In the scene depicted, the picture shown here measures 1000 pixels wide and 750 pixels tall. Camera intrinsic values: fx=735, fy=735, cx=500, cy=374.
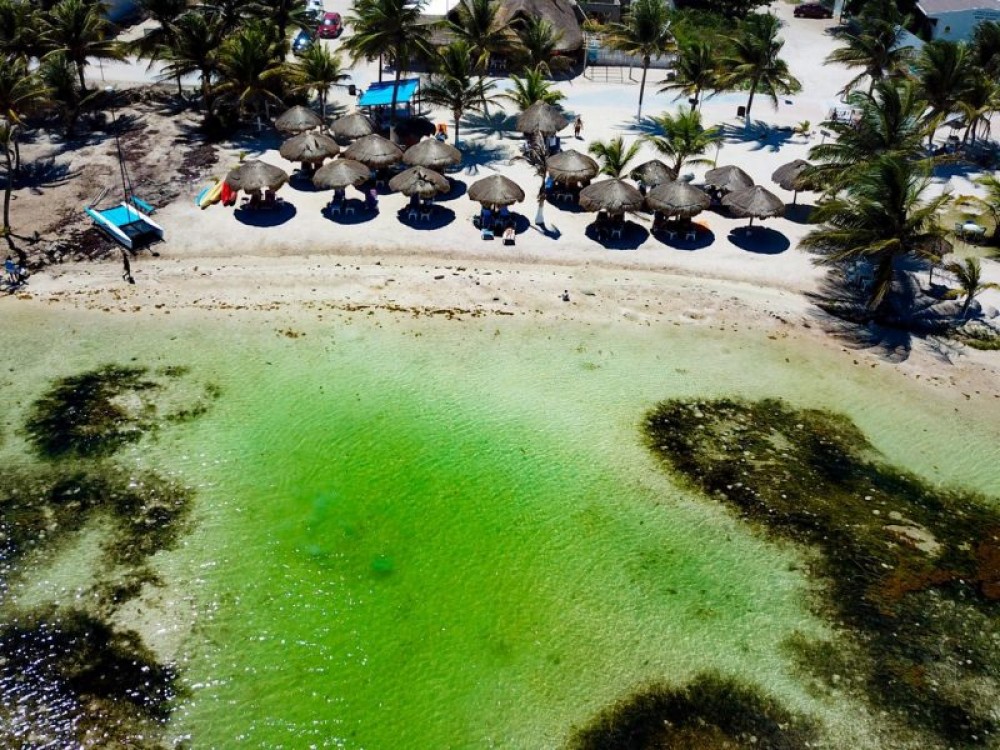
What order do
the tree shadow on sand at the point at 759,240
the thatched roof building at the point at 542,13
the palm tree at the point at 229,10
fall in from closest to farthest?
the tree shadow on sand at the point at 759,240
the palm tree at the point at 229,10
the thatched roof building at the point at 542,13

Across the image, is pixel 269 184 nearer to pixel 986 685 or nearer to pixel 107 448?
pixel 107 448

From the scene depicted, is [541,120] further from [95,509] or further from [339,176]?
[95,509]

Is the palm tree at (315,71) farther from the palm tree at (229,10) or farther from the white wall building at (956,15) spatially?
the white wall building at (956,15)

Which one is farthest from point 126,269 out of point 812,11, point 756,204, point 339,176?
point 812,11

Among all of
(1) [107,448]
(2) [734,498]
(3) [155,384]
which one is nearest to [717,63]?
(2) [734,498]

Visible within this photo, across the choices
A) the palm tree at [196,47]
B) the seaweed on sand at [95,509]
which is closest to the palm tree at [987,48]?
the palm tree at [196,47]

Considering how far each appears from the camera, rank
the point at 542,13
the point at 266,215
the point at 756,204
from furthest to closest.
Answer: the point at 542,13
the point at 266,215
the point at 756,204

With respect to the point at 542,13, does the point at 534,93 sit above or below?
below
